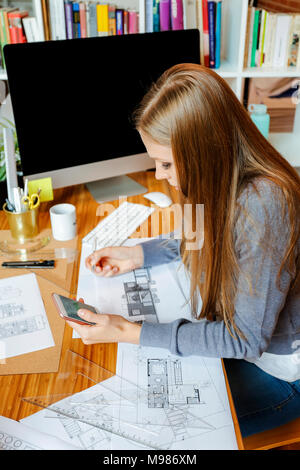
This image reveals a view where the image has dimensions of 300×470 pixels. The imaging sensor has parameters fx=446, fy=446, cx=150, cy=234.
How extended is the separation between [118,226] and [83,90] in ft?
1.38

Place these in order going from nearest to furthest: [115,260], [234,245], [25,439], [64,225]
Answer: [25,439] → [234,245] → [115,260] → [64,225]

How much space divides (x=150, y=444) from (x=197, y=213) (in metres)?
0.43

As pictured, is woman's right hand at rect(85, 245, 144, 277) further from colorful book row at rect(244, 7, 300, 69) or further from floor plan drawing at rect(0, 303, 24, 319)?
colorful book row at rect(244, 7, 300, 69)

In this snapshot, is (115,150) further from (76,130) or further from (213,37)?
(213,37)

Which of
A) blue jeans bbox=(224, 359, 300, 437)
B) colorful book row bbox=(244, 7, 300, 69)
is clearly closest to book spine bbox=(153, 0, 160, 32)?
colorful book row bbox=(244, 7, 300, 69)

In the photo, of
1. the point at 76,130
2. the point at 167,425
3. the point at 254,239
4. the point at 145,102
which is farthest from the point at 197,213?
the point at 76,130

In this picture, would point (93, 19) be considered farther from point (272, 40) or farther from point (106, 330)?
point (106, 330)

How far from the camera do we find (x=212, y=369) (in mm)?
876

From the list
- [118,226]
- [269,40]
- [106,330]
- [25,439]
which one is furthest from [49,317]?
[269,40]

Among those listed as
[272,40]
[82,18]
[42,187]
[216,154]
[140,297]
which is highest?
[82,18]

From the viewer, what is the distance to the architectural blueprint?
3.04 feet

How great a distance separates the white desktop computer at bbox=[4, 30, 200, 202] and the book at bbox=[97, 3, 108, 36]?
284 millimetres

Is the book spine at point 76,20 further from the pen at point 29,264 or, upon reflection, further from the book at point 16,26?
the pen at point 29,264

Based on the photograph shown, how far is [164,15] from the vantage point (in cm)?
153
